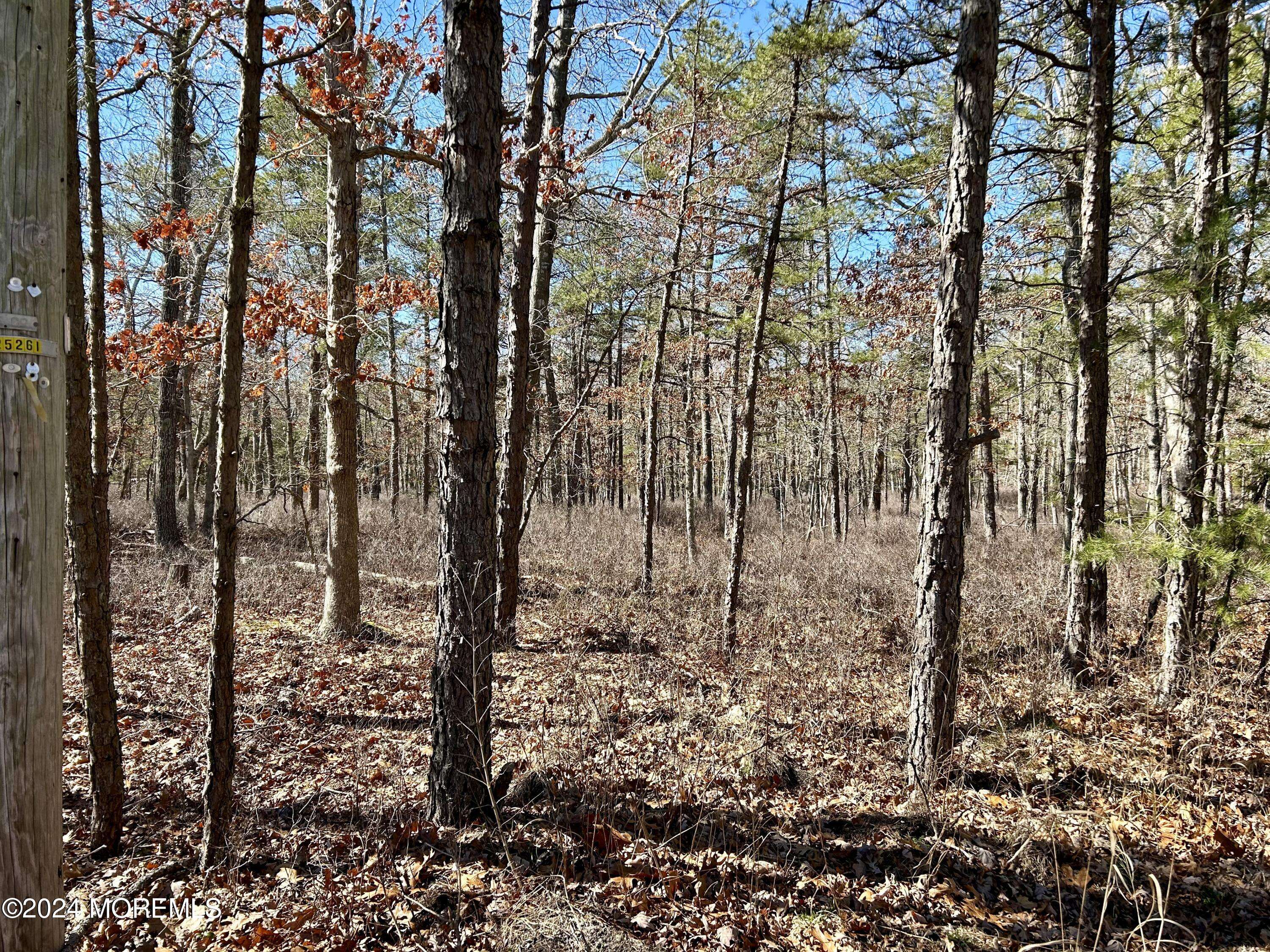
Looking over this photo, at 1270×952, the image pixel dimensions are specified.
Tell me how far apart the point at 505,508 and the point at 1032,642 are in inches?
271

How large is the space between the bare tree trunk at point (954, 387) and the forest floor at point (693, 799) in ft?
1.93

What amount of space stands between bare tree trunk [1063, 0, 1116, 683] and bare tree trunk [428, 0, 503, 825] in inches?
228

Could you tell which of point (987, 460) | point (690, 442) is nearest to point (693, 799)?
point (690, 442)

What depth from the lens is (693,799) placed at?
168 inches

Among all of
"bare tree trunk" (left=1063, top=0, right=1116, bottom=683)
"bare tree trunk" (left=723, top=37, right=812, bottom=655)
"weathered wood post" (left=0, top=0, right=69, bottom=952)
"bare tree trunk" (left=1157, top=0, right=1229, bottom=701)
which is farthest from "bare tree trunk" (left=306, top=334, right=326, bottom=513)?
"bare tree trunk" (left=1157, top=0, right=1229, bottom=701)

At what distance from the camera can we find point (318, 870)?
3439 mm

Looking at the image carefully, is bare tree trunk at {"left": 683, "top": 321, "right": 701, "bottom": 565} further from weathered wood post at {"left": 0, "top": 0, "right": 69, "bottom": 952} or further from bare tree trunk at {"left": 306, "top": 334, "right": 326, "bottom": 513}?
weathered wood post at {"left": 0, "top": 0, "right": 69, "bottom": 952}

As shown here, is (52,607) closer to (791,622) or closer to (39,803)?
(39,803)

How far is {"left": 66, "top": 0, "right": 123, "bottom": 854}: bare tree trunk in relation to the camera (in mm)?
3426

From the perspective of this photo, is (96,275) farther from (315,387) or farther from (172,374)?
(172,374)

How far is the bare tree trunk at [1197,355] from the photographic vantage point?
537 cm

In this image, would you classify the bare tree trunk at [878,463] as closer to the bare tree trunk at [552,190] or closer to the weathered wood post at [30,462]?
the bare tree trunk at [552,190]

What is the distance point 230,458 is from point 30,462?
5.04 feet

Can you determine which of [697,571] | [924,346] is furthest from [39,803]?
[924,346]
